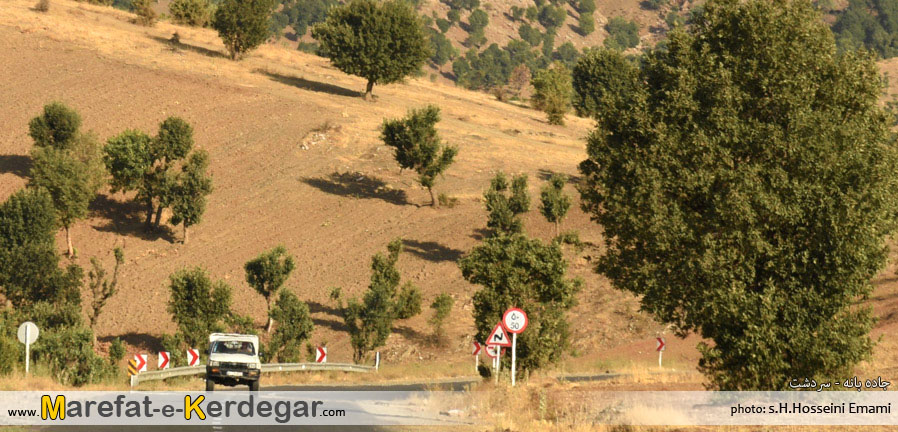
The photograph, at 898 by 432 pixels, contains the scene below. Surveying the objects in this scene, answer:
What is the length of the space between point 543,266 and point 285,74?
2993 inches

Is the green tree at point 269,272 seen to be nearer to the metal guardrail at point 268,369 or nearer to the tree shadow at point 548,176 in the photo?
the metal guardrail at point 268,369

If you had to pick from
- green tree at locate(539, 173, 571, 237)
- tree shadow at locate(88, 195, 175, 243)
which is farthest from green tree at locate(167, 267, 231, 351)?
green tree at locate(539, 173, 571, 237)

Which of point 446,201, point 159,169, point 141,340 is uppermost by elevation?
point 446,201

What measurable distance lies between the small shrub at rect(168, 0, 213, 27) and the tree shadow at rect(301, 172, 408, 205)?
189 ft

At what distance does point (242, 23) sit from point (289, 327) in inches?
2402

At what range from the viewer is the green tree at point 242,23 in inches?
3964

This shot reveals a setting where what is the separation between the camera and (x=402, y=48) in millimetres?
95250

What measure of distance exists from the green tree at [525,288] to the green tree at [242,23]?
73658 millimetres

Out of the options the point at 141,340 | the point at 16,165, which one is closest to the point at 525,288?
the point at 141,340

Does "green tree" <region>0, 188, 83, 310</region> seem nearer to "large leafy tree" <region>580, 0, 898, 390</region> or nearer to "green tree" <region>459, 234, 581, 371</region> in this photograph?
"green tree" <region>459, 234, 581, 371</region>

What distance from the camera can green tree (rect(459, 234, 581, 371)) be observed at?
33.2 m

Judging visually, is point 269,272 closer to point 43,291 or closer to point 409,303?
point 409,303

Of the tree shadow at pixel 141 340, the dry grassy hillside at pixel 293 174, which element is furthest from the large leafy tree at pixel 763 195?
the tree shadow at pixel 141 340

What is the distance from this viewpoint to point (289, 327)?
155 feet
